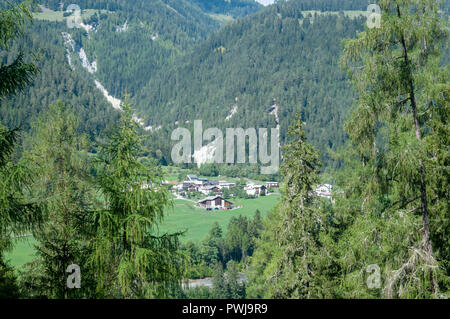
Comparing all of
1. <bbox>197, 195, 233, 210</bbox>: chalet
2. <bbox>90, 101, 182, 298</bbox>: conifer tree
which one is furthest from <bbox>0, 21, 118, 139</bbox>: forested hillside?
<bbox>90, 101, 182, 298</bbox>: conifer tree

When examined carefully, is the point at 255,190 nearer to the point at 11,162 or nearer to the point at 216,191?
the point at 216,191

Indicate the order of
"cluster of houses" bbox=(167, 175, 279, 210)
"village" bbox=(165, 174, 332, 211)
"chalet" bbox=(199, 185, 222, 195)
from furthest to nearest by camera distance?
"chalet" bbox=(199, 185, 222, 195)
"village" bbox=(165, 174, 332, 211)
"cluster of houses" bbox=(167, 175, 279, 210)

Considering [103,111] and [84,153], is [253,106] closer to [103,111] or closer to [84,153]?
[103,111]

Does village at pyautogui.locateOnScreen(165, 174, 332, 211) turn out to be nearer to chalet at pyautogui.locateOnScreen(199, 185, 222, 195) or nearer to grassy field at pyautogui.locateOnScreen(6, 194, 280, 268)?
chalet at pyautogui.locateOnScreen(199, 185, 222, 195)

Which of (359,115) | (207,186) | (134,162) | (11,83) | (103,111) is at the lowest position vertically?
(207,186)

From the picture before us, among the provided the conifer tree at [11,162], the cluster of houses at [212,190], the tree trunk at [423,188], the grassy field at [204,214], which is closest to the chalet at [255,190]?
the cluster of houses at [212,190]

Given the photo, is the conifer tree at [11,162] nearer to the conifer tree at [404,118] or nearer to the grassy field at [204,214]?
the conifer tree at [404,118]
